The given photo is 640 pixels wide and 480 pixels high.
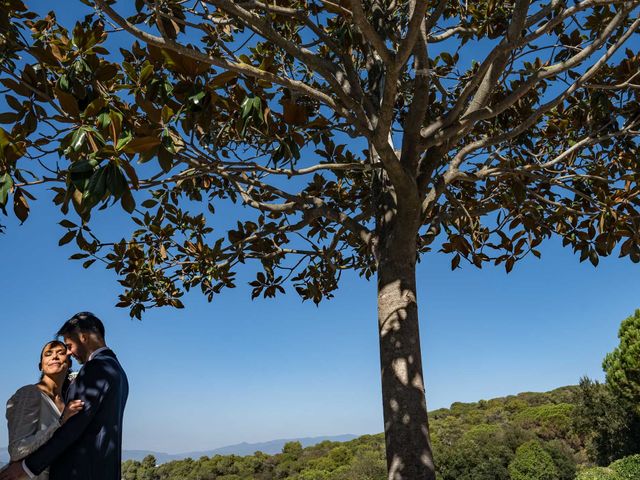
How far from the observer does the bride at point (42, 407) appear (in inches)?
111

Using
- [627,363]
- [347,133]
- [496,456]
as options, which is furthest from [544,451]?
[347,133]

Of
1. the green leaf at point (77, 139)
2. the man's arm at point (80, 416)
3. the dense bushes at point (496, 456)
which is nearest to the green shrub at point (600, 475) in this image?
the dense bushes at point (496, 456)

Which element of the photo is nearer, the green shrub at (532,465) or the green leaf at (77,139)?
the green leaf at (77,139)

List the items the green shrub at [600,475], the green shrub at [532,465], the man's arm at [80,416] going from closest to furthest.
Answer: the man's arm at [80,416] → the green shrub at [600,475] → the green shrub at [532,465]

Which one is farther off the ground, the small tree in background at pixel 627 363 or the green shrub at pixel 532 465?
the small tree in background at pixel 627 363

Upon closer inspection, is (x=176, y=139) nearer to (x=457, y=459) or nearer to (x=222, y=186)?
(x=222, y=186)

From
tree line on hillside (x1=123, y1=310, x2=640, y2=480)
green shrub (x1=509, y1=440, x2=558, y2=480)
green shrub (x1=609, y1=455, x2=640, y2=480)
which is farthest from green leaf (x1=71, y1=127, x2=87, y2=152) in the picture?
green shrub (x1=509, y1=440, x2=558, y2=480)

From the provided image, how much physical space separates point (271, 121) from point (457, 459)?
2255 cm

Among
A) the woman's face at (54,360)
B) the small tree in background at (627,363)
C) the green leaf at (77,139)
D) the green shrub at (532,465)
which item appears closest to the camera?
the green leaf at (77,139)

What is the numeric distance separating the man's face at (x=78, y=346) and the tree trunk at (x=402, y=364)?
6.43ft

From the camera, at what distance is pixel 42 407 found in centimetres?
314

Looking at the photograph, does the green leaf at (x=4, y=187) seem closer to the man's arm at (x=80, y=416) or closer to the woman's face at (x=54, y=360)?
the man's arm at (x=80, y=416)

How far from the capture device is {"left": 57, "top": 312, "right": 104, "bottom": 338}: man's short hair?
3.09 metres

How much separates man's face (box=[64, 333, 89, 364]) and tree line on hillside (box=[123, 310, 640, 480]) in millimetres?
16405
